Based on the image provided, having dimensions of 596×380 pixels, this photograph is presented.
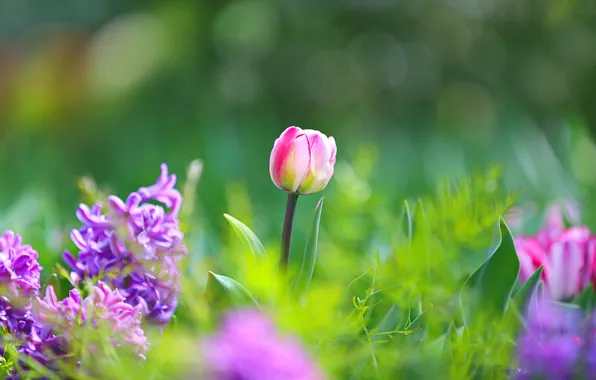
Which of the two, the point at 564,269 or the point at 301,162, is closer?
the point at 301,162

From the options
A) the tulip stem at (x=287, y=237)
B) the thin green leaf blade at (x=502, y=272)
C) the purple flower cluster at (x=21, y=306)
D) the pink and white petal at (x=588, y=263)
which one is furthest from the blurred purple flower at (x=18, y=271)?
the pink and white petal at (x=588, y=263)

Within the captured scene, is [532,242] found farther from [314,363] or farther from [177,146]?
[177,146]

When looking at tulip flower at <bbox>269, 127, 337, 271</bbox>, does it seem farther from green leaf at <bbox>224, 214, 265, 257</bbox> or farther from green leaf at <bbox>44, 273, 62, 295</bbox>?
green leaf at <bbox>44, 273, 62, 295</bbox>

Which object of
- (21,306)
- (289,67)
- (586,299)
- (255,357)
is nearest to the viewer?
(255,357)

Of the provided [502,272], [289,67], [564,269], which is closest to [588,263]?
[564,269]

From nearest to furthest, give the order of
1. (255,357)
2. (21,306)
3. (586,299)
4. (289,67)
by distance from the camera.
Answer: (255,357) → (21,306) → (586,299) → (289,67)

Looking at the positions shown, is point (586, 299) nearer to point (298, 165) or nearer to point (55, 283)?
point (298, 165)
